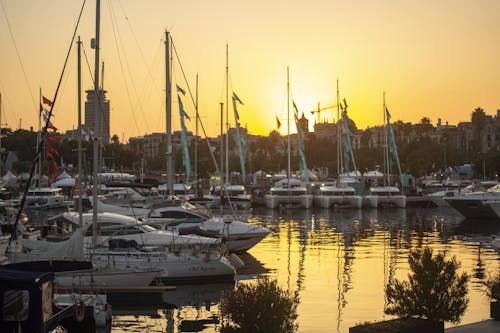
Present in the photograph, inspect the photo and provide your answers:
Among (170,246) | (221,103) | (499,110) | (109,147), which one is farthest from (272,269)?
(499,110)

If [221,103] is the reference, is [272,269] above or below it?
below

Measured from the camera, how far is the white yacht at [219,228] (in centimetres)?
3559

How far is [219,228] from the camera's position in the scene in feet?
125

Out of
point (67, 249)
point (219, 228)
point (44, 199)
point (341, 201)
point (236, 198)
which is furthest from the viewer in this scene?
point (341, 201)

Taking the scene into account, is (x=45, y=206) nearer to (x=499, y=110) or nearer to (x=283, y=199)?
(x=283, y=199)

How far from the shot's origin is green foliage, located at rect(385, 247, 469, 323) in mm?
16438

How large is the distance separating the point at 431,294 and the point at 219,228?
22150 millimetres

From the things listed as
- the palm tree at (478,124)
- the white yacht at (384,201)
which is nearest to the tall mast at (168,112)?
the white yacht at (384,201)

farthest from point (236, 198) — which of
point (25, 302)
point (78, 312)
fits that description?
point (25, 302)

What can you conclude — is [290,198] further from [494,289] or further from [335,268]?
[494,289]

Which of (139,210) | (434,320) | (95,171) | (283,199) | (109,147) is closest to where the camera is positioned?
(434,320)

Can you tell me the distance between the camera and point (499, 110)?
17750 cm

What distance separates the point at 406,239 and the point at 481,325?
32636 mm

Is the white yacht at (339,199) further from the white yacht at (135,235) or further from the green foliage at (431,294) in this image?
the green foliage at (431,294)
